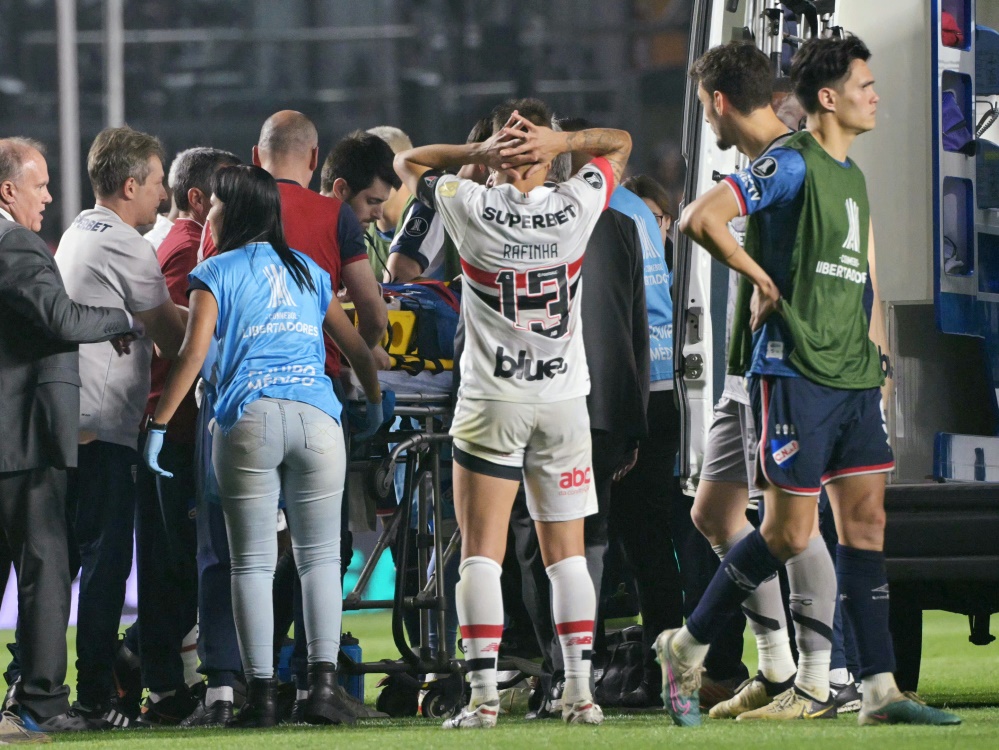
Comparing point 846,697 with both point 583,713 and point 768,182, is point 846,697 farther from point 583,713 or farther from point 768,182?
point 768,182

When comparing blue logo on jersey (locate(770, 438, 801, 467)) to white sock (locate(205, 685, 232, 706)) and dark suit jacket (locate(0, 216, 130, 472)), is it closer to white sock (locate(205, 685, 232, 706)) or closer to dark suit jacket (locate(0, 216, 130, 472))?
white sock (locate(205, 685, 232, 706))

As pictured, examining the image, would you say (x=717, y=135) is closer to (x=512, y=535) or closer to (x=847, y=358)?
(x=847, y=358)

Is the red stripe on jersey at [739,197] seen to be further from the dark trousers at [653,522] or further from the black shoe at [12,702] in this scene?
the black shoe at [12,702]

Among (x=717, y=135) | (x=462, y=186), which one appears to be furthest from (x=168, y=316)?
(x=717, y=135)

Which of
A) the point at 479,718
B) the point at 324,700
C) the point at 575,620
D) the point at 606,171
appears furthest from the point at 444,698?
the point at 606,171

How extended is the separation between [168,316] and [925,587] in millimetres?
2550

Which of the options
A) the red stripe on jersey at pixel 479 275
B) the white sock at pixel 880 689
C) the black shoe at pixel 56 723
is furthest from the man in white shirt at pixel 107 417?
the white sock at pixel 880 689

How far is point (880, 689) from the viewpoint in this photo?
4703 mm

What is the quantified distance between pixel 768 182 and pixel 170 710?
269cm

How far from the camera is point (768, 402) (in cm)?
480

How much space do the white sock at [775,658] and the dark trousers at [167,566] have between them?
1.97 metres

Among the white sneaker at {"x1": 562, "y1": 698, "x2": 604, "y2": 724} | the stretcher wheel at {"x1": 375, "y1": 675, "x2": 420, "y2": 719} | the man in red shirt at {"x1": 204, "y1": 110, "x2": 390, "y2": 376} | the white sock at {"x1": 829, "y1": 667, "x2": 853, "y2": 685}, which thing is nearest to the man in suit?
the man in red shirt at {"x1": 204, "y1": 110, "x2": 390, "y2": 376}

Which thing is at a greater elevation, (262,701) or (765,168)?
(765,168)

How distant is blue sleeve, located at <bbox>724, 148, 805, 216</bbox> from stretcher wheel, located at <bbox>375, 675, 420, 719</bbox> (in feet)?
7.10
